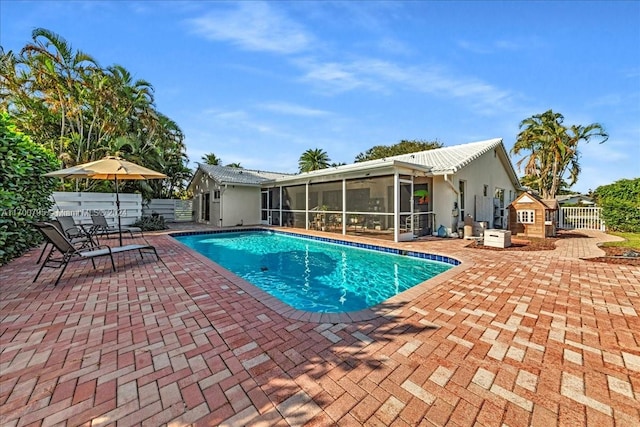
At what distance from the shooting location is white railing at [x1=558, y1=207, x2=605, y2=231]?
1448 centimetres

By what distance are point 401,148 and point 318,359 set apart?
121 ft

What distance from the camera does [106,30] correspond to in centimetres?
794

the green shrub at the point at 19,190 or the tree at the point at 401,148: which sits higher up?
the tree at the point at 401,148

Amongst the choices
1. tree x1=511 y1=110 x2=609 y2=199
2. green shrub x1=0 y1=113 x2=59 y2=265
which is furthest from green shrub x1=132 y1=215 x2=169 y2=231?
tree x1=511 y1=110 x2=609 y2=199

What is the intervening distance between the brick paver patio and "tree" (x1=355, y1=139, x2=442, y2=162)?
32.9m

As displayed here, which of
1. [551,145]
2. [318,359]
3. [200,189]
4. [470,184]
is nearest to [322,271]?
[318,359]

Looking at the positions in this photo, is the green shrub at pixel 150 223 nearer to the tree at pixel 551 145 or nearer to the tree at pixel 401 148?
the tree at pixel 551 145

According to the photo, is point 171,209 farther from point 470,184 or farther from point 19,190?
point 470,184

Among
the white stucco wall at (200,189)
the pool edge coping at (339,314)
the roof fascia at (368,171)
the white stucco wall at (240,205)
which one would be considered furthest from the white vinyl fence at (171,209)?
the pool edge coping at (339,314)

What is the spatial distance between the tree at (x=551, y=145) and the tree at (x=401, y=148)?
1431cm

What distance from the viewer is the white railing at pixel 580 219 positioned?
1448cm

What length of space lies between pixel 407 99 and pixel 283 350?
16.4m

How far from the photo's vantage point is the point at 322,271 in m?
7.10

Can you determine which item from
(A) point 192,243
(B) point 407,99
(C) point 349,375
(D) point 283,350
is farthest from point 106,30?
(B) point 407,99
